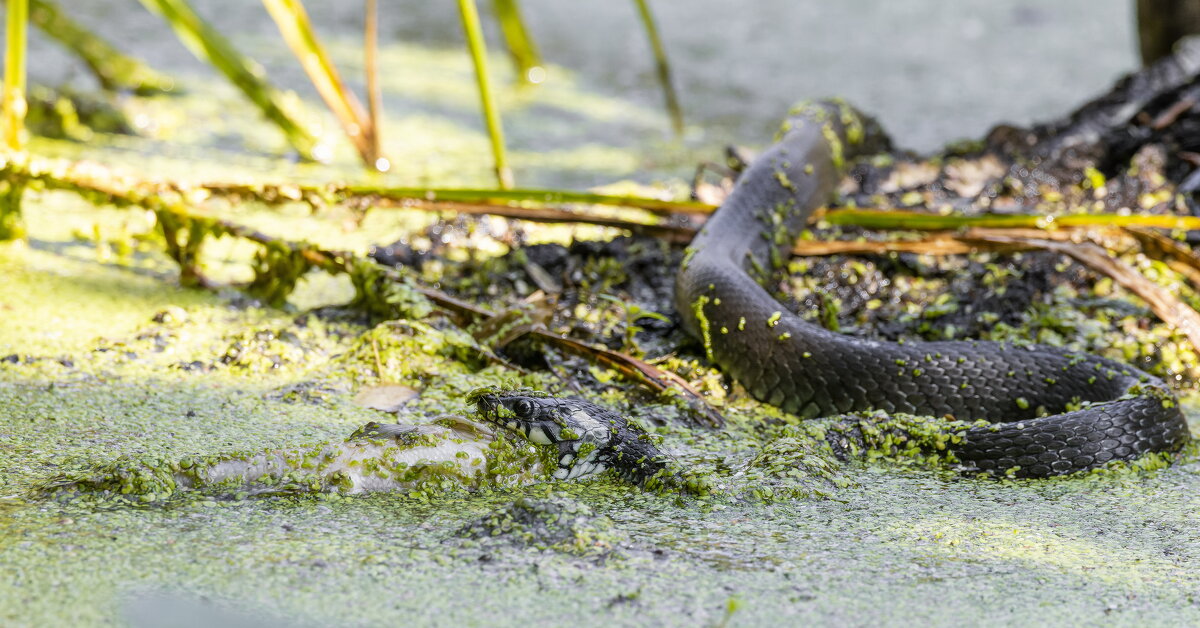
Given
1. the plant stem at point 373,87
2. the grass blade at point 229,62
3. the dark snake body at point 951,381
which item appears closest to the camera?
the dark snake body at point 951,381

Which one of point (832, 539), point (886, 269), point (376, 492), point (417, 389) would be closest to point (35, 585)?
point (376, 492)

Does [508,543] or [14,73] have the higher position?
[14,73]

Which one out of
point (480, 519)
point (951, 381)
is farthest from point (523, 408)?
point (951, 381)

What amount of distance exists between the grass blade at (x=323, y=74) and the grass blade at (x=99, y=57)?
46.9 inches

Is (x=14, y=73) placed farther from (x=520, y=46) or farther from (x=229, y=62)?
(x=520, y=46)

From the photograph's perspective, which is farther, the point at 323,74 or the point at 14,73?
the point at 323,74

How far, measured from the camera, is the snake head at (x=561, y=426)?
2195 mm

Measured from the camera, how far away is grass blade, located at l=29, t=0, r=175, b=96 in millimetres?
4633

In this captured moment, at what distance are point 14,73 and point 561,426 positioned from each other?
2.49 meters

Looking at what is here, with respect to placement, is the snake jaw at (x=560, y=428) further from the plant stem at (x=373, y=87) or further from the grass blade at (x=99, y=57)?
the grass blade at (x=99, y=57)

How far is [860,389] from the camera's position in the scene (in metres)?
2.56

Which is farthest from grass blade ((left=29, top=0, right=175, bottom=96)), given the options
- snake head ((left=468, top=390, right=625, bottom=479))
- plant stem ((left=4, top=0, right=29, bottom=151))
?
snake head ((left=468, top=390, right=625, bottom=479))

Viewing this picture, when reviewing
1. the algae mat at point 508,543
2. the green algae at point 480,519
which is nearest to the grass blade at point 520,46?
the green algae at point 480,519

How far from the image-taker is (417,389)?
101 inches
